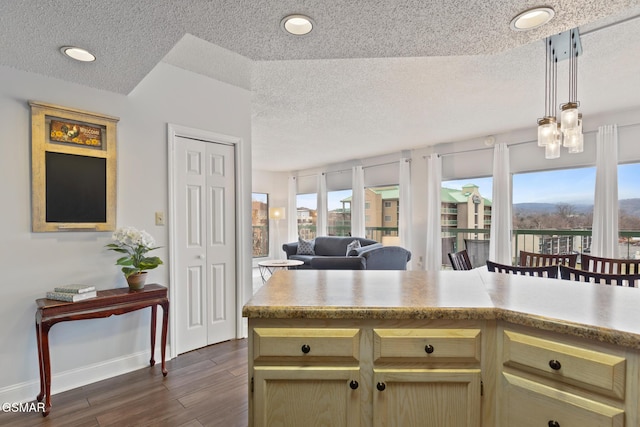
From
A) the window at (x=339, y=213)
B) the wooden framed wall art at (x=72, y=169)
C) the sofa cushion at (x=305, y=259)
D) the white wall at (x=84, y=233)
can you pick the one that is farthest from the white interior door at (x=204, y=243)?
the window at (x=339, y=213)

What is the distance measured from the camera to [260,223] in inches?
356

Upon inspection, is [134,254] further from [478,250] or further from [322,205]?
[322,205]

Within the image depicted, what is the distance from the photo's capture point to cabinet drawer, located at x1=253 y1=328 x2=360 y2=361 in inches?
48.9

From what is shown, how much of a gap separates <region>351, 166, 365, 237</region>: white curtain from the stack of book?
18.8 ft

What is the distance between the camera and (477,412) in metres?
1.23

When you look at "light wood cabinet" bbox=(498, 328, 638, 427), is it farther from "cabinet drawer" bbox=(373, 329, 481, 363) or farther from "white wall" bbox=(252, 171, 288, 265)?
"white wall" bbox=(252, 171, 288, 265)

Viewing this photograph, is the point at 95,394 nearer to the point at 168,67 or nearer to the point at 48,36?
the point at 48,36

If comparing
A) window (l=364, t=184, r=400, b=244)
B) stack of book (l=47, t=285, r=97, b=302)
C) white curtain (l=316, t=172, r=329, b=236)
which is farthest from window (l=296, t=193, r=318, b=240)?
stack of book (l=47, t=285, r=97, b=302)

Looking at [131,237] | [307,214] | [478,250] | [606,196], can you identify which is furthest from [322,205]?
[131,237]

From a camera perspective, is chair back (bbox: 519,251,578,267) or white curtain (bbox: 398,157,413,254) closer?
chair back (bbox: 519,251,578,267)

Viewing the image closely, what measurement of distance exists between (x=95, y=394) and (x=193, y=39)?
2695 millimetres

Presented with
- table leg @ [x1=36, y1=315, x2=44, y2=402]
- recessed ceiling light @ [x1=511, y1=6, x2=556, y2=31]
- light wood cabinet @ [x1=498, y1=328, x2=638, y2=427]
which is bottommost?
table leg @ [x1=36, y1=315, x2=44, y2=402]

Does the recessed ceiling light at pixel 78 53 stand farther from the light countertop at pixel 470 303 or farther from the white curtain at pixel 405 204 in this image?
the white curtain at pixel 405 204

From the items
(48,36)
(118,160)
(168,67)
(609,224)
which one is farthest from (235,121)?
(609,224)
